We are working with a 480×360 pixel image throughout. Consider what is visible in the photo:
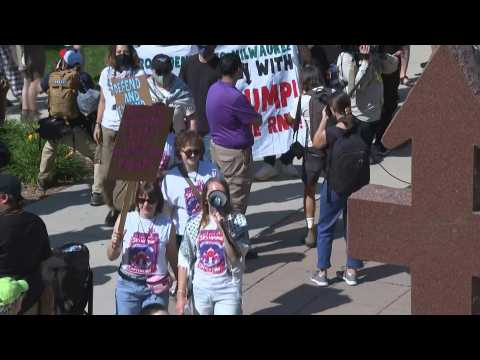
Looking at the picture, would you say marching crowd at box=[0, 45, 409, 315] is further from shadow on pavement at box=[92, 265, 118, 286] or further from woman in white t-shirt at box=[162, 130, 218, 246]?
shadow on pavement at box=[92, 265, 118, 286]

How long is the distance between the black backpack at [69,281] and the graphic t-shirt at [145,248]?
0.25 metres

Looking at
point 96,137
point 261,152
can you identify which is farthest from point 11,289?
point 261,152

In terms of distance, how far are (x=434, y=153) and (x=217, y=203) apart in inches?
108

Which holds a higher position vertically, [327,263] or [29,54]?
[29,54]

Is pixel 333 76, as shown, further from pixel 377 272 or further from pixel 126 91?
pixel 377 272

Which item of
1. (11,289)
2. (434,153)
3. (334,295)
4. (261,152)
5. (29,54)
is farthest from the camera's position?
(29,54)

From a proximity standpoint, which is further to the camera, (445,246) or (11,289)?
(11,289)

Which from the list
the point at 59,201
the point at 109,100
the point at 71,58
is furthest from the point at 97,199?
the point at 71,58

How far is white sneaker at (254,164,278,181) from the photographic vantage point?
35.9 feet

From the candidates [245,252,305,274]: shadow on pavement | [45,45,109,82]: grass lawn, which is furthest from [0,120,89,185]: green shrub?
[45,45,109,82]: grass lawn

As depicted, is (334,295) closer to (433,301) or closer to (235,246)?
(235,246)

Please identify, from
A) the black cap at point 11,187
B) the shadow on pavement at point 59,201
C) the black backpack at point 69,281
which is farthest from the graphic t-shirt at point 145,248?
the shadow on pavement at point 59,201

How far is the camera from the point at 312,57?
12078 millimetres

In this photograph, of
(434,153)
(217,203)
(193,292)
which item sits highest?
(434,153)
